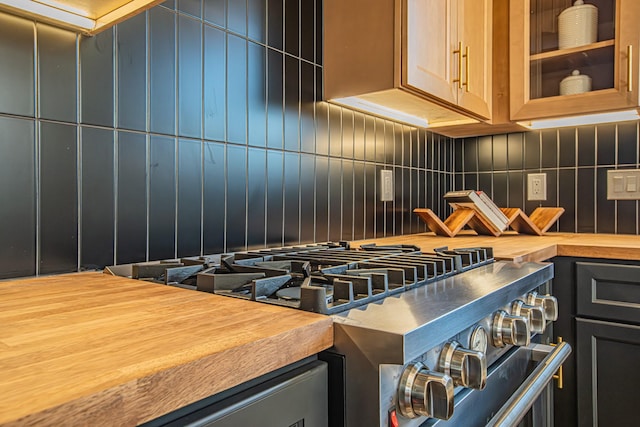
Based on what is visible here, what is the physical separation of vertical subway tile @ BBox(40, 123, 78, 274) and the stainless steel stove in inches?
3.7

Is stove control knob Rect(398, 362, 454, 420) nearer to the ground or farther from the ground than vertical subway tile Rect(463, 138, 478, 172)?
nearer to the ground

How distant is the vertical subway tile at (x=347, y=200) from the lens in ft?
5.06

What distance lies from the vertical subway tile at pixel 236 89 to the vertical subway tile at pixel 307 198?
0.84 feet

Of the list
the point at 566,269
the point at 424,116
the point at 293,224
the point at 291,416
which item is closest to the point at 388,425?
the point at 291,416

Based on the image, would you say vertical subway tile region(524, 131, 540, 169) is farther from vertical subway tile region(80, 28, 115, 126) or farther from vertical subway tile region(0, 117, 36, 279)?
vertical subway tile region(0, 117, 36, 279)

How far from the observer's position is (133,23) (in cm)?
95

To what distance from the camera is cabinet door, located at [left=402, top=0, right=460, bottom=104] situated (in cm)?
124

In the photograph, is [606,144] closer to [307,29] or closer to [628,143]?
[628,143]

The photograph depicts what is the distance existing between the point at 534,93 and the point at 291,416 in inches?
66.0

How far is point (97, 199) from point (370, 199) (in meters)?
1.01

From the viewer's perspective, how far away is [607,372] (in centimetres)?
131

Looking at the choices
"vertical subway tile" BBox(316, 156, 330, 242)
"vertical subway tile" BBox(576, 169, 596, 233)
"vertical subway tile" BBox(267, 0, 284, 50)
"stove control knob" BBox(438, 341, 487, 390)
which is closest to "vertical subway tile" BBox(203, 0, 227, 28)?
"vertical subway tile" BBox(267, 0, 284, 50)

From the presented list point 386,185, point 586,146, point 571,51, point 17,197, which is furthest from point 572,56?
point 17,197

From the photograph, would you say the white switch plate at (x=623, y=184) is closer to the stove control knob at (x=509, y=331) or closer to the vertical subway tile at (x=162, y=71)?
the stove control knob at (x=509, y=331)
